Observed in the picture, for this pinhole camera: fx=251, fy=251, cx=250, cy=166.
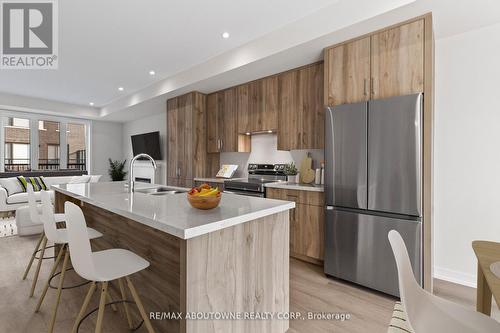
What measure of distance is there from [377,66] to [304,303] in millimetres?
2239

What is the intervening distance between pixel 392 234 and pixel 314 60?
260cm

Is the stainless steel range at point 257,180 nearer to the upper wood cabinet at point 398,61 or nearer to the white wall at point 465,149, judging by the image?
the upper wood cabinet at point 398,61

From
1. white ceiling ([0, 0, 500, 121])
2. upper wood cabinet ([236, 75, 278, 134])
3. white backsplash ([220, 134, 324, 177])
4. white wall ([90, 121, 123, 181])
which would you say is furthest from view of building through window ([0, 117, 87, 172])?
upper wood cabinet ([236, 75, 278, 134])

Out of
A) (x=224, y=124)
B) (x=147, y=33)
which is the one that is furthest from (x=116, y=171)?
(x=147, y=33)

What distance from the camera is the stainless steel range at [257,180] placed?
137 inches

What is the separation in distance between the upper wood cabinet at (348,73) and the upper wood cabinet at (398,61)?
7 centimetres

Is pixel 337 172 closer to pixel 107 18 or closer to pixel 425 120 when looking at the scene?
pixel 425 120

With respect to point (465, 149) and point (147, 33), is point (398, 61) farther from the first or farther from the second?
point (147, 33)

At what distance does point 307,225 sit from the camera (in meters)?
2.94

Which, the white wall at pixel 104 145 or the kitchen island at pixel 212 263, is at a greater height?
the white wall at pixel 104 145

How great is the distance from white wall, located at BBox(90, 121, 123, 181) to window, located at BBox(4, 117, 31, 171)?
1456 mm

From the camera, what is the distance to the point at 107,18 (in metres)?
2.71

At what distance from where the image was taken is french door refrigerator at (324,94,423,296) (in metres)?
2.11

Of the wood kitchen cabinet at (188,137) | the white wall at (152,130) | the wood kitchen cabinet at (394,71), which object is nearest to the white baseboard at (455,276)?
the wood kitchen cabinet at (394,71)
